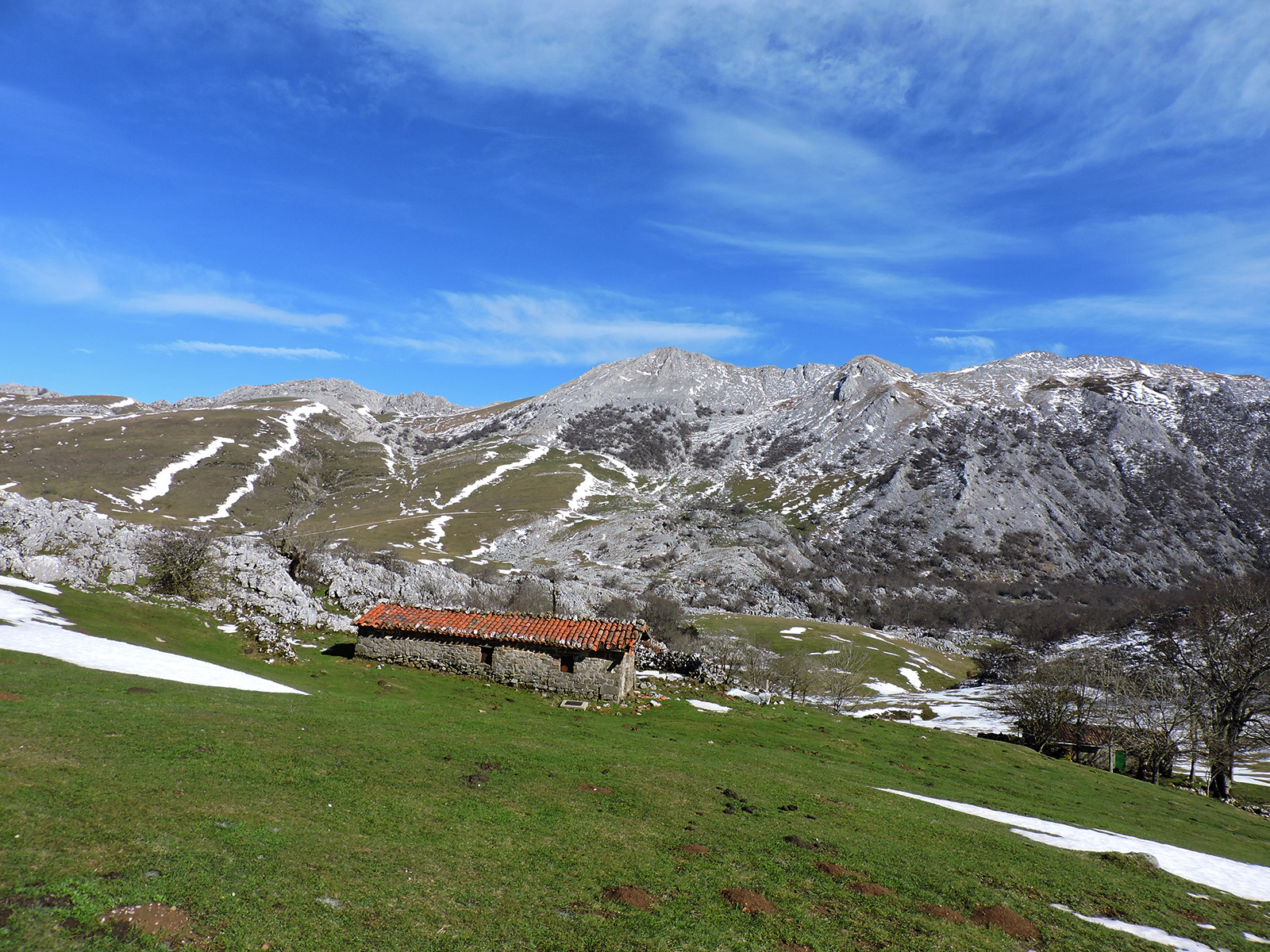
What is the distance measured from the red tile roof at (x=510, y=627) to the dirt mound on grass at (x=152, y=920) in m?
29.0

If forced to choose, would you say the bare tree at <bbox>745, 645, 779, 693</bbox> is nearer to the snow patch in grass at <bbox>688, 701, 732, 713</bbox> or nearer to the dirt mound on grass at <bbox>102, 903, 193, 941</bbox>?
the snow patch in grass at <bbox>688, 701, 732, 713</bbox>

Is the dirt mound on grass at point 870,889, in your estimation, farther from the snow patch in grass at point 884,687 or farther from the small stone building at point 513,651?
the snow patch in grass at point 884,687

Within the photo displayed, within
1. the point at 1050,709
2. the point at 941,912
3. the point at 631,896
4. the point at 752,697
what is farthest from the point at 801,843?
the point at 1050,709

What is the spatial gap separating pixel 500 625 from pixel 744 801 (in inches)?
896

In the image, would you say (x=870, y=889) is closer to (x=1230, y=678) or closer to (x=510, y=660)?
(x=510, y=660)

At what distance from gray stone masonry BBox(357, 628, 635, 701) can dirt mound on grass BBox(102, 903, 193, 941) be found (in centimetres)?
2913

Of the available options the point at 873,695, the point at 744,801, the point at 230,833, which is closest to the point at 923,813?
the point at 744,801

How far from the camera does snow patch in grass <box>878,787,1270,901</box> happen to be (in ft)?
70.3

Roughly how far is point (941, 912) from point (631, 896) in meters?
7.52

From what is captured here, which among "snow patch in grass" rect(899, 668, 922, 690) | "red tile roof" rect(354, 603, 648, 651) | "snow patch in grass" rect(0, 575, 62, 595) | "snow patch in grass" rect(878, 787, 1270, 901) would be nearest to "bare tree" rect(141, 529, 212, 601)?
"snow patch in grass" rect(0, 575, 62, 595)

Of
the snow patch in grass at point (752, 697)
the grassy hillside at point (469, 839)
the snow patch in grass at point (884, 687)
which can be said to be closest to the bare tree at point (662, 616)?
the snow patch in grass at point (752, 697)

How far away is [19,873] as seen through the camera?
1021 cm

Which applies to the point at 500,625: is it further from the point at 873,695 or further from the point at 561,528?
the point at 561,528

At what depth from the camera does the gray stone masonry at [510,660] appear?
3881 cm
